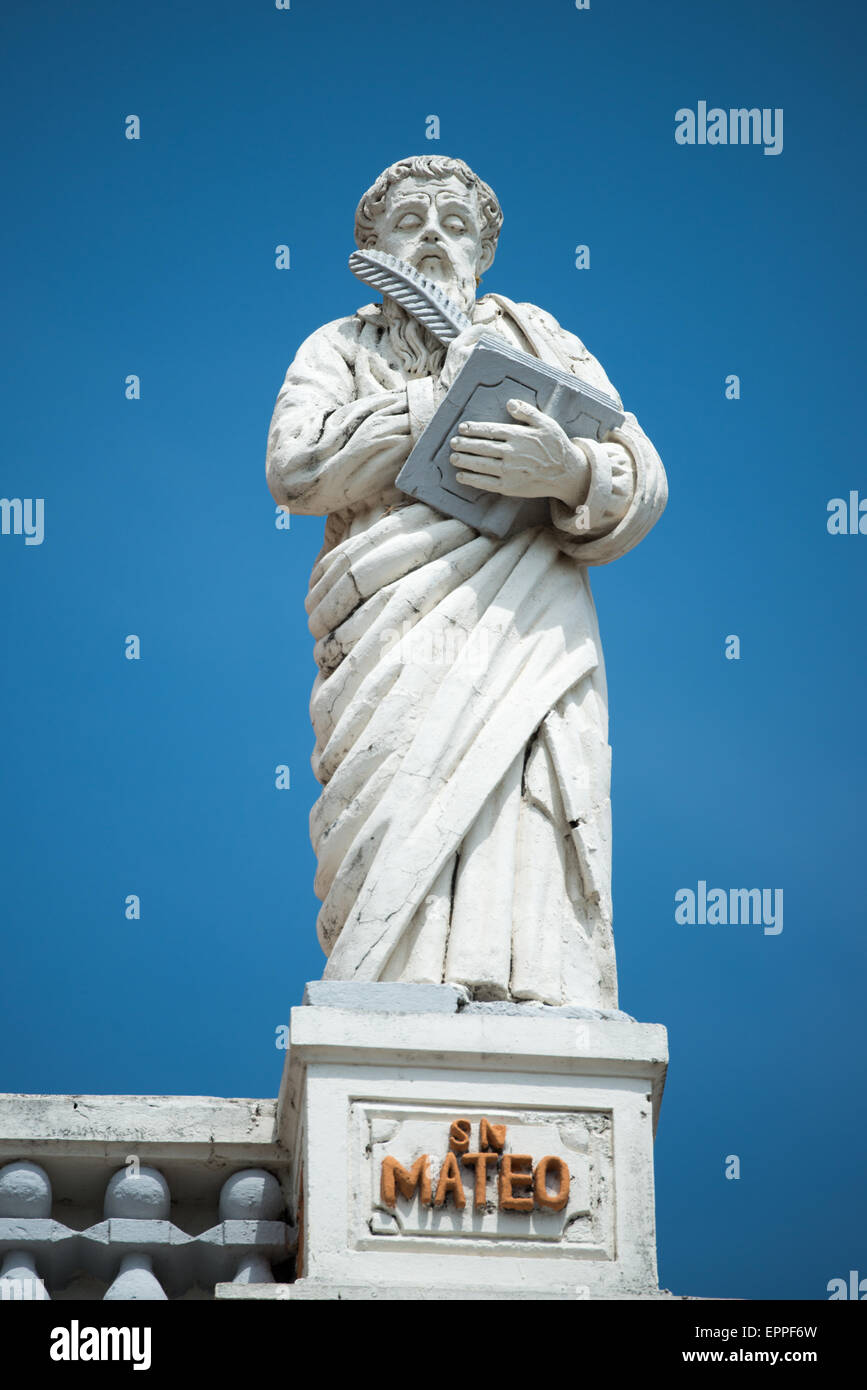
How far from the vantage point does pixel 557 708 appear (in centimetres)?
801

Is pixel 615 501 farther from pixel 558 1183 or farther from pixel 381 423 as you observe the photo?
pixel 558 1183

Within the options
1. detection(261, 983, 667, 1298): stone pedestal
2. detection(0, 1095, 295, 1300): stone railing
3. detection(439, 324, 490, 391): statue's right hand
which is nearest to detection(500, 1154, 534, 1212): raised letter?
detection(261, 983, 667, 1298): stone pedestal

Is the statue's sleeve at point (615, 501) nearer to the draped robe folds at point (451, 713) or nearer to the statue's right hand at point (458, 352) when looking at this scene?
the draped robe folds at point (451, 713)

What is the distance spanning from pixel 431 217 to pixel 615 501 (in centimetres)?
153

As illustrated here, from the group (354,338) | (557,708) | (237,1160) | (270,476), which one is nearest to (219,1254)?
(237,1160)

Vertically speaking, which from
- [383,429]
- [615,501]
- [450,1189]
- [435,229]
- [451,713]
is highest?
[435,229]

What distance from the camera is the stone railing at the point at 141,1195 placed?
7.20 meters

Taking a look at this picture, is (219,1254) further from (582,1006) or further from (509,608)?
(509,608)

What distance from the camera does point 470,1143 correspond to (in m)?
7.07

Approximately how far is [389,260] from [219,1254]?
3735 mm

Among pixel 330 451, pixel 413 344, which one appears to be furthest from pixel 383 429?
pixel 413 344

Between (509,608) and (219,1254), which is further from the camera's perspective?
Answer: (509,608)

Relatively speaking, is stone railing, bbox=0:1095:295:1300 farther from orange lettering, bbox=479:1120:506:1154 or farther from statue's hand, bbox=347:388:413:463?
statue's hand, bbox=347:388:413:463
